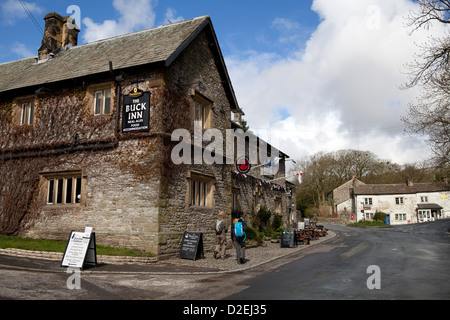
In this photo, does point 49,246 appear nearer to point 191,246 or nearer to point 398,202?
point 191,246

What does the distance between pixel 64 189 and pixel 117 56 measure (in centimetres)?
593

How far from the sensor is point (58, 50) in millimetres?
19344

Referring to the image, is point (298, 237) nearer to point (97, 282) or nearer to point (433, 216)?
point (97, 282)

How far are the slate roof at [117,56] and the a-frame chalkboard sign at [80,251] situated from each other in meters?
6.53

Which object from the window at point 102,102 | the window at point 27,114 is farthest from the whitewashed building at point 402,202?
the window at point 27,114

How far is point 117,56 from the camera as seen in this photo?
15.3 metres

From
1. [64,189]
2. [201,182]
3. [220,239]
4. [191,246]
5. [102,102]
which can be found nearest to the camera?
[191,246]

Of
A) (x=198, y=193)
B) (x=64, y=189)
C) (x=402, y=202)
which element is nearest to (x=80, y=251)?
(x=64, y=189)

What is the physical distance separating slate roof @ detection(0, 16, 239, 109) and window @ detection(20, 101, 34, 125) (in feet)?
2.98
